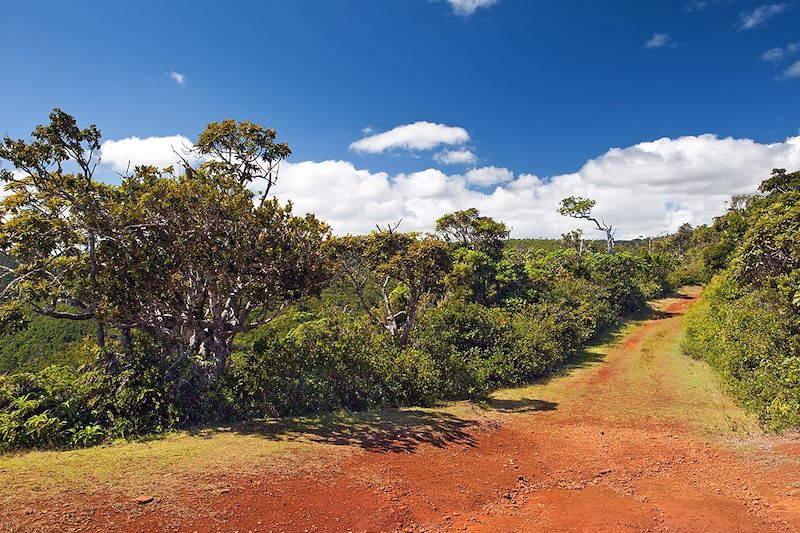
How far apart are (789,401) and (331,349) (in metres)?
11.6

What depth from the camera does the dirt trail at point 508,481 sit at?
696 cm

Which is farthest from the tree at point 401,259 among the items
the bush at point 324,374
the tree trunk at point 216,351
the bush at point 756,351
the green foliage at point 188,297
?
the bush at point 756,351

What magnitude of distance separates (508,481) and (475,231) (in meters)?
21.8

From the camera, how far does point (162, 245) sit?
10.9m

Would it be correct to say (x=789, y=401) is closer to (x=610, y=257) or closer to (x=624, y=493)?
(x=624, y=493)

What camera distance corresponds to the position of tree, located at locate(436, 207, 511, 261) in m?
29.5

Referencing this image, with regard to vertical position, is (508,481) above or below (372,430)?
Result: below

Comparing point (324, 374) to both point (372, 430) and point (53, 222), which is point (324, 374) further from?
point (53, 222)

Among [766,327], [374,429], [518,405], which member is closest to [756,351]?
[766,327]

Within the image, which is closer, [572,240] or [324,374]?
[324,374]

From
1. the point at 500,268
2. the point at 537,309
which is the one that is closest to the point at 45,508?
the point at 537,309

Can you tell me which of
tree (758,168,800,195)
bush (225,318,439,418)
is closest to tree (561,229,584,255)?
tree (758,168,800,195)

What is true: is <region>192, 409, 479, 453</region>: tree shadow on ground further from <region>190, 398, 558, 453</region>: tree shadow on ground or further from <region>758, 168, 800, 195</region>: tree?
<region>758, 168, 800, 195</region>: tree

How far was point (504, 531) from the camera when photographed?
23.6ft
